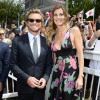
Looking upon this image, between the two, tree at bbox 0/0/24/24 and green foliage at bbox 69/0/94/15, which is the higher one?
green foliage at bbox 69/0/94/15

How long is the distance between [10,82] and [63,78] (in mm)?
2414

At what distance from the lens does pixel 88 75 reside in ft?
18.1

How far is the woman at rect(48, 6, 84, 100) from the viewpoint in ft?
15.9

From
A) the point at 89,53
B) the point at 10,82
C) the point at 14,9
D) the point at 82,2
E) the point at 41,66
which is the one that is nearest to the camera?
the point at 41,66

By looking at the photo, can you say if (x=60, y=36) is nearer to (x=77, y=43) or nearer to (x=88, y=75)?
(x=77, y=43)

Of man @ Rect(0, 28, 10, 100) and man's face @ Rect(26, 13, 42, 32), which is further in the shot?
man @ Rect(0, 28, 10, 100)

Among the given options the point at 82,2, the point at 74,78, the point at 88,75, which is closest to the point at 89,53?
the point at 88,75

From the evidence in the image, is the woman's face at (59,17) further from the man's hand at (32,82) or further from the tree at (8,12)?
the tree at (8,12)

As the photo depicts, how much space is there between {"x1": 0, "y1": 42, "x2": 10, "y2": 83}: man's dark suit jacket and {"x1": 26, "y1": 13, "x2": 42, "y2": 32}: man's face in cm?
70

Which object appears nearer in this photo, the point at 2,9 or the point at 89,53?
the point at 89,53

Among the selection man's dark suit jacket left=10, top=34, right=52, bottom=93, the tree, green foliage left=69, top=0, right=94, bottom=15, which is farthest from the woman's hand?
the tree

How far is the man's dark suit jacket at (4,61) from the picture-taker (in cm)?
521

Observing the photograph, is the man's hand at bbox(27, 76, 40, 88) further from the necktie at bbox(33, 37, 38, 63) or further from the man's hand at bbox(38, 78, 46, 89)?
the necktie at bbox(33, 37, 38, 63)

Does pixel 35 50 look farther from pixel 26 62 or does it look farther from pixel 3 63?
pixel 3 63
